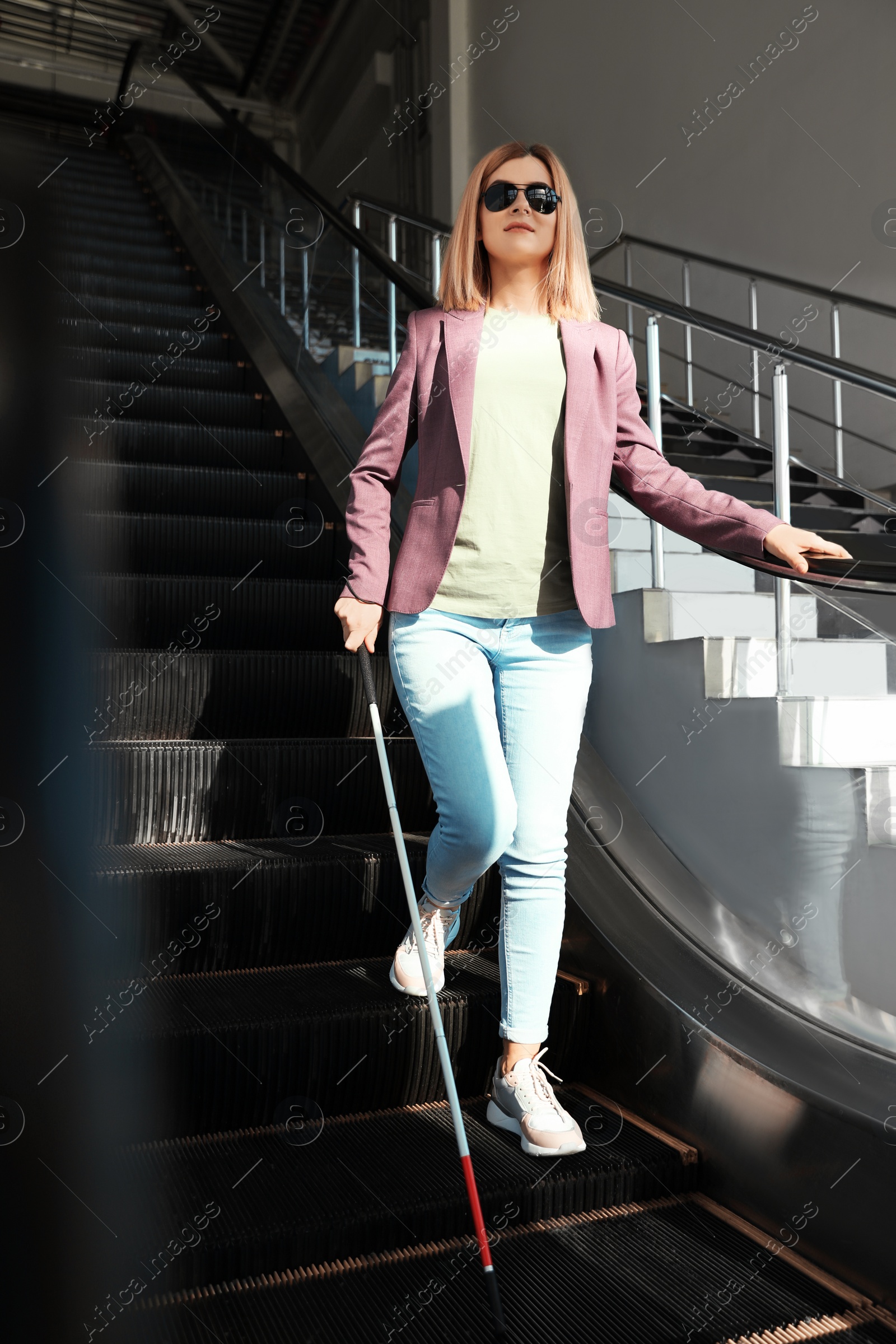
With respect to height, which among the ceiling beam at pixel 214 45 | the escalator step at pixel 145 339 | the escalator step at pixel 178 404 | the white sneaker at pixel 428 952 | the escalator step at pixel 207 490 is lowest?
the white sneaker at pixel 428 952

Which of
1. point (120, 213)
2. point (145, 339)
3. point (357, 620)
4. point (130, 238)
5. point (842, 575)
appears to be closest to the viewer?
point (842, 575)

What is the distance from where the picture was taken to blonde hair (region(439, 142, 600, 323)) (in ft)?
5.29

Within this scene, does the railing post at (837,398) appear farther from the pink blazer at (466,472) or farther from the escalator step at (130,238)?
the escalator step at (130,238)

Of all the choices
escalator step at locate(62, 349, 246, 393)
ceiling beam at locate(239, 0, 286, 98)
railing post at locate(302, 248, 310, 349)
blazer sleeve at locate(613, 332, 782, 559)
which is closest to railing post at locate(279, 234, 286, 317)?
railing post at locate(302, 248, 310, 349)

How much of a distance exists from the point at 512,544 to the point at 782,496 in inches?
38.1

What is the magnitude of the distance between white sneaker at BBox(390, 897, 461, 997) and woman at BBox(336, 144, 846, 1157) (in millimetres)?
142

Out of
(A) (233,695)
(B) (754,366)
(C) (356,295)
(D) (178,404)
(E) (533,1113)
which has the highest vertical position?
(B) (754,366)

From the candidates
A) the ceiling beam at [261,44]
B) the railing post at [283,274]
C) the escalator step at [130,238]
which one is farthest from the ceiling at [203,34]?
the railing post at [283,274]

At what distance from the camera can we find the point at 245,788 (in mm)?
2096

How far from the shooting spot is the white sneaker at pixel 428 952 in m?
1.72

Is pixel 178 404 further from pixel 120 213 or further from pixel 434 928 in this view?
pixel 120 213

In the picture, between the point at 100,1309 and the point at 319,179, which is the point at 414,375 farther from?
the point at 319,179

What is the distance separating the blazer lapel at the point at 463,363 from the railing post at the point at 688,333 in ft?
11.2

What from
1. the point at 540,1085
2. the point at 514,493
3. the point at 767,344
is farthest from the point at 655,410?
the point at 540,1085
